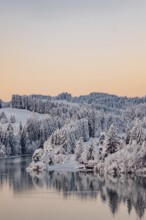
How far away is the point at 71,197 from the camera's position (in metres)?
87.8

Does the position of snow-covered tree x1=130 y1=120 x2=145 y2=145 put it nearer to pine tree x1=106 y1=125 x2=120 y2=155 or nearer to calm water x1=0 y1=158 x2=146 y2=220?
pine tree x1=106 y1=125 x2=120 y2=155

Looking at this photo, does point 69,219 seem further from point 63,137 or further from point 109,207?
point 63,137

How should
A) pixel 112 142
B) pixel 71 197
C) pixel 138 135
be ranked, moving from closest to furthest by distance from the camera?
pixel 71 197 → pixel 138 135 → pixel 112 142

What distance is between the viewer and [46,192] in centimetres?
9362

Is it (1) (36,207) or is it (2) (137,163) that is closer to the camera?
(1) (36,207)

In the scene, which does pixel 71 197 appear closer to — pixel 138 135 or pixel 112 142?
pixel 138 135

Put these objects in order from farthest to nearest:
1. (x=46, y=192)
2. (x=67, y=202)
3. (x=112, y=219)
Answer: (x=46, y=192), (x=67, y=202), (x=112, y=219)

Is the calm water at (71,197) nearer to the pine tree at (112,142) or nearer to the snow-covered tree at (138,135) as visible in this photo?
the pine tree at (112,142)

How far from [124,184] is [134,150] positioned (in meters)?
18.8

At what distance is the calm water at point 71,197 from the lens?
72.4m

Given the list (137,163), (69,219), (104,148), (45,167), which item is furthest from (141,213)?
(45,167)

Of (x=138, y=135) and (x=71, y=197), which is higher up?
(x=138, y=135)

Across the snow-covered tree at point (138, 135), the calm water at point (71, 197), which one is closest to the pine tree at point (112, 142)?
the snow-covered tree at point (138, 135)

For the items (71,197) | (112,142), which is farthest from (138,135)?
(71,197)
